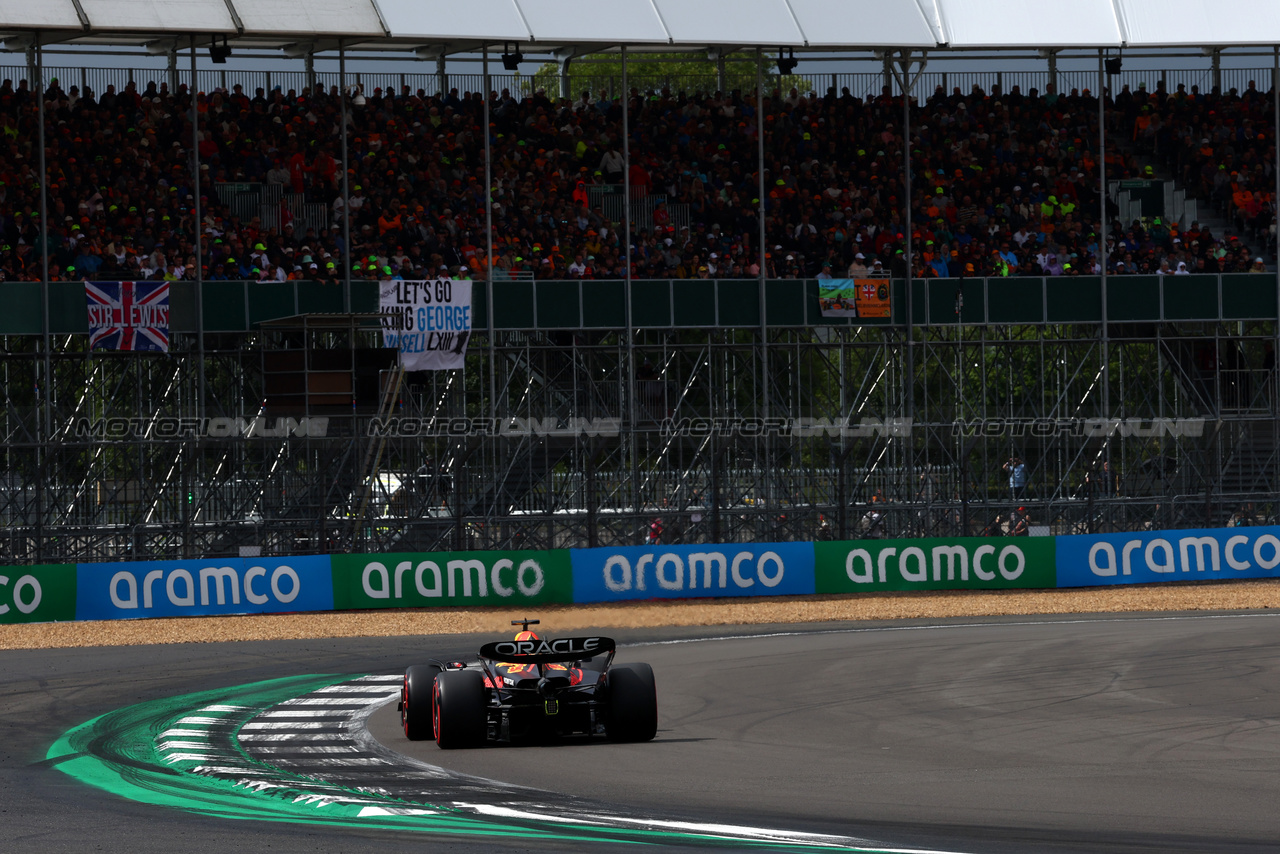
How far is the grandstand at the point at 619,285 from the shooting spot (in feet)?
103

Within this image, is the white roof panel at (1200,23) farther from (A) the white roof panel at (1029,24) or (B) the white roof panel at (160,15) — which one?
(B) the white roof panel at (160,15)

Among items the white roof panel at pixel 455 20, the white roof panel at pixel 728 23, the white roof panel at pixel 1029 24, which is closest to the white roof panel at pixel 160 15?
the white roof panel at pixel 455 20

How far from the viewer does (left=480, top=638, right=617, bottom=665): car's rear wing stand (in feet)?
47.4

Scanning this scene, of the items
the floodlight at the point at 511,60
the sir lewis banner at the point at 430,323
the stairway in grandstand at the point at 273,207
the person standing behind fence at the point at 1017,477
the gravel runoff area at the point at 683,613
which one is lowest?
the gravel runoff area at the point at 683,613

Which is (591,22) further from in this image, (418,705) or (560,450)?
(418,705)

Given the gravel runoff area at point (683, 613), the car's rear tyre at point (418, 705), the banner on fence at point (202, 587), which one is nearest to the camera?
the car's rear tyre at point (418, 705)

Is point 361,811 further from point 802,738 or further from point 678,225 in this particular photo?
point 678,225

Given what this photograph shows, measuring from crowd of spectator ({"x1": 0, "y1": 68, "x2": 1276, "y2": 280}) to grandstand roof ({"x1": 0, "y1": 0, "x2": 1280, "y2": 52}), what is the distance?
7.22 feet

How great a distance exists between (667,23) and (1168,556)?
607 inches

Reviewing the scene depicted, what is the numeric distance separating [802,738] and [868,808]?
3647 mm

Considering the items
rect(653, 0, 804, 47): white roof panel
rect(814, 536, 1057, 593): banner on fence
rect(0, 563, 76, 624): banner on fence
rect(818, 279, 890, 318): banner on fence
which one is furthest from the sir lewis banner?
rect(818, 279, 890, 318): banner on fence

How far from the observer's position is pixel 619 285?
3741cm

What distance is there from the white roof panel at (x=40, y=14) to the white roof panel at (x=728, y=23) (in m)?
12.1

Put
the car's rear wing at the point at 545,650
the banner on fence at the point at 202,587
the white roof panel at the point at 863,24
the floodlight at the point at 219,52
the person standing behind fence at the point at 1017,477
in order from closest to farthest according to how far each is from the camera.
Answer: the car's rear wing at the point at 545,650, the banner on fence at the point at 202,587, the person standing behind fence at the point at 1017,477, the floodlight at the point at 219,52, the white roof panel at the point at 863,24
